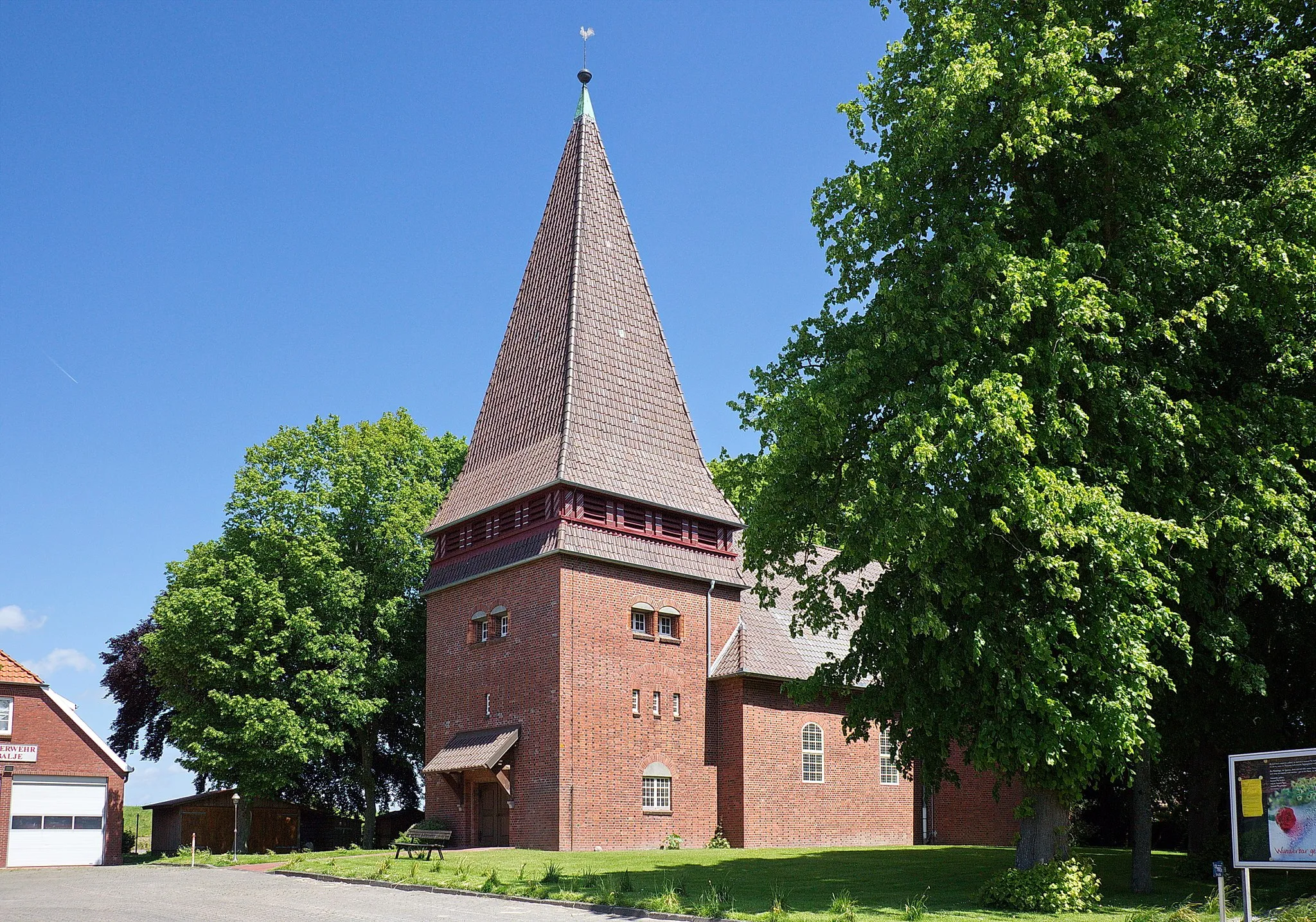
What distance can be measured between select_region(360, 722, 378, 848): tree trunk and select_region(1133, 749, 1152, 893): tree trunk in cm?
2890

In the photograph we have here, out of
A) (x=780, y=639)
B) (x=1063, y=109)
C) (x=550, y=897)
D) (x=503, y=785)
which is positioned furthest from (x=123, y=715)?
(x=1063, y=109)

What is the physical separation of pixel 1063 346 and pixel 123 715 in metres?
41.8

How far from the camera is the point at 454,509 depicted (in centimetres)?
3662

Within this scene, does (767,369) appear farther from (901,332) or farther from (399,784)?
(399,784)

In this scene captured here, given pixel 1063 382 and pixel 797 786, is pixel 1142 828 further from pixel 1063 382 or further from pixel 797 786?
pixel 797 786

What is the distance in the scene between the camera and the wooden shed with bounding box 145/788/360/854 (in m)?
42.2

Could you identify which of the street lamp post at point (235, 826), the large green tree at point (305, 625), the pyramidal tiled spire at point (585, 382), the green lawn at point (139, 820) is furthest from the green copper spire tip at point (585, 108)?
the green lawn at point (139, 820)

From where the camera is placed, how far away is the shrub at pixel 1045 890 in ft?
59.7

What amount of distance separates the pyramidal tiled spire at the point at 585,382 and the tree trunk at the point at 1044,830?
624 inches

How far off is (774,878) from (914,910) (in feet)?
21.7

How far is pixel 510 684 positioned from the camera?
3294cm

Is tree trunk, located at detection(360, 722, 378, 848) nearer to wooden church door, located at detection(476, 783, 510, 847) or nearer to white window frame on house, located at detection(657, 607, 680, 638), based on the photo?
wooden church door, located at detection(476, 783, 510, 847)

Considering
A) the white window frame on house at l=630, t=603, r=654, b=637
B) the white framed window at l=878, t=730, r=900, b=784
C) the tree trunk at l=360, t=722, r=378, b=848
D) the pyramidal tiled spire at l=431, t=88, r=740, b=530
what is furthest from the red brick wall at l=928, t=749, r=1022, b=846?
the tree trunk at l=360, t=722, r=378, b=848

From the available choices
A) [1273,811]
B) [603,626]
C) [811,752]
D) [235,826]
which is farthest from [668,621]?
[1273,811]
